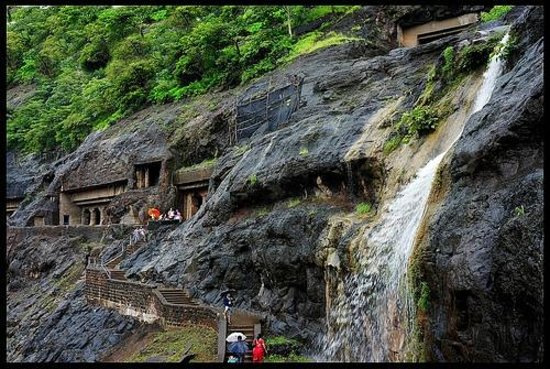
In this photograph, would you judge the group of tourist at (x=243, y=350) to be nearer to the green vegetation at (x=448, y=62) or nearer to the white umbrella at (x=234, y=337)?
the white umbrella at (x=234, y=337)

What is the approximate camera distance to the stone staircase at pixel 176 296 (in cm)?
2334

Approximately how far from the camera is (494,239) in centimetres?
1157

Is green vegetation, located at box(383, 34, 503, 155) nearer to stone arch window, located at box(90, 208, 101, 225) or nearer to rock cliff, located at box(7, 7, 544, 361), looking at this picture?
rock cliff, located at box(7, 7, 544, 361)

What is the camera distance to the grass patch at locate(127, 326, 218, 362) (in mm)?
19750

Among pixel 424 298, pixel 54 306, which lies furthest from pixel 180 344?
pixel 54 306

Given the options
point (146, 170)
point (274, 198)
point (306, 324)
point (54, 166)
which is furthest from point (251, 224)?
point (54, 166)

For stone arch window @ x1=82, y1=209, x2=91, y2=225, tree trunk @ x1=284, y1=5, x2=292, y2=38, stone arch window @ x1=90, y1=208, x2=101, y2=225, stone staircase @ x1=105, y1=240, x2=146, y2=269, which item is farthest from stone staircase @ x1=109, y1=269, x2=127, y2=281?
tree trunk @ x1=284, y1=5, x2=292, y2=38

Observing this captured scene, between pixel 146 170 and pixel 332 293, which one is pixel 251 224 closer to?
pixel 332 293

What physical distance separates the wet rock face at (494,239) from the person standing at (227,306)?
918 cm

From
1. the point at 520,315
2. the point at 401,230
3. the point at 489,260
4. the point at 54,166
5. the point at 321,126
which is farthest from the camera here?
the point at 54,166

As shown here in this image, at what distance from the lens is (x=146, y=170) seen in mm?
37438

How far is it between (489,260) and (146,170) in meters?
28.5

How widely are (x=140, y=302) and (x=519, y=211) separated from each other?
16991 mm

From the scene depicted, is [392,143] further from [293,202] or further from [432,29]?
[432,29]
